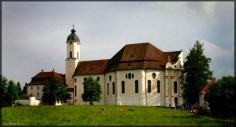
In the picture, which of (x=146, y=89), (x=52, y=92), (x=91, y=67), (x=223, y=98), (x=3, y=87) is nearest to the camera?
(x=223, y=98)

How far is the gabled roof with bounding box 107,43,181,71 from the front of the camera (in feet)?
287

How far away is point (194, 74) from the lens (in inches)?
3191

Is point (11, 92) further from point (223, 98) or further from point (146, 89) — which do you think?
point (223, 98)

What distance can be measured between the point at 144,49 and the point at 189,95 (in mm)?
14663

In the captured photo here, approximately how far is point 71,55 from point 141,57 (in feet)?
76.3

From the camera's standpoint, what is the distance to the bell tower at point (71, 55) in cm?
10462

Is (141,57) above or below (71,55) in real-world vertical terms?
below

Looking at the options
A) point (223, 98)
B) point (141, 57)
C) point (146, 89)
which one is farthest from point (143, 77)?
point (223, 98)

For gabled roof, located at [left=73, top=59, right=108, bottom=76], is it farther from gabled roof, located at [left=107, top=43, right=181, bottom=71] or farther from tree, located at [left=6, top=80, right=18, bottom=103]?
tree, located at [left=6, top=80, right=18, bottom=103]

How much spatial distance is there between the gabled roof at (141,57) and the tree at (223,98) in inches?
1177

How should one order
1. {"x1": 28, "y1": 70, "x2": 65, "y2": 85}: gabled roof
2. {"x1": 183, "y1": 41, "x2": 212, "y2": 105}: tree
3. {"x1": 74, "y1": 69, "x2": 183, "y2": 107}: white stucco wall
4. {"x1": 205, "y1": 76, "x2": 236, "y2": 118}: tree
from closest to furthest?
1. {"x1": 205, "y1": 76, "x2": 236, "y2": 118}: tree
2. {"x1": 183, "y1": 41, "x2": 212, "y2": 105}: tree
3. {"x1": 74, "y1": 69, "x2": 183, "y2": 107}: white stucco wall
4. {"x1": 28, "y1": 70, "x2": 65, "y2": 85}: gabled roof

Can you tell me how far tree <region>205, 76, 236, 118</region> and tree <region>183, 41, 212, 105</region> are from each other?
71.0 ft

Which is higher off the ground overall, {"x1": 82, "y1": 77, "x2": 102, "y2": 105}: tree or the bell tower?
the bell tower

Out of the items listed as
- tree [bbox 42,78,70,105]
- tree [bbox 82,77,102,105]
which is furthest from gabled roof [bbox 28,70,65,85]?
tree [bbox 82,77,102,105]
